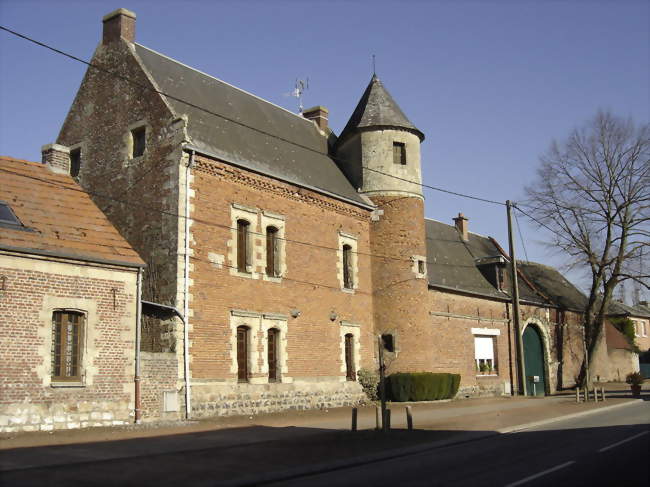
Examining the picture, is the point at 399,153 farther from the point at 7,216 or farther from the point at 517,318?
the point at 7,216

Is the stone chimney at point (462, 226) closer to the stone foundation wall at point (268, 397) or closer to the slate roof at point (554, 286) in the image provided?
the slate roof at point (554, 286)

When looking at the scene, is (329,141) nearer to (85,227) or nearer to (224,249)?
(224,249)

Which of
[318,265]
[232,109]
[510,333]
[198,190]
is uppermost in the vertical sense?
[232,109]

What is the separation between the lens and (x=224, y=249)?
21516 millimetres

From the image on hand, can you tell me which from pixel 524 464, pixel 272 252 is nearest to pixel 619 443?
pixel 524 464

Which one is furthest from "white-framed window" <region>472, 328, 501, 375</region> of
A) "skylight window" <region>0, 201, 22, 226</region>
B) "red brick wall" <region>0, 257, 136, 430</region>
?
"skylight window" <region>0, 201, 22, 226</region>

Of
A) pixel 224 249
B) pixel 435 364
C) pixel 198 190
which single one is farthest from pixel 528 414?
pixel 198 190

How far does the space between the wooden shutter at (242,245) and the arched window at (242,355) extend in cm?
207

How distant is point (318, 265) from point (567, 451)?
1449 centimetres

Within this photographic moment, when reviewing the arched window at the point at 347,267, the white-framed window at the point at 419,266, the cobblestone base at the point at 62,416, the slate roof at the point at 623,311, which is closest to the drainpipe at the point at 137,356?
the cobblestone base at the point at 62,416

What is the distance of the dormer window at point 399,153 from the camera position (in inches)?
1146

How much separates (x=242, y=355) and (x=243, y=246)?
144 inches

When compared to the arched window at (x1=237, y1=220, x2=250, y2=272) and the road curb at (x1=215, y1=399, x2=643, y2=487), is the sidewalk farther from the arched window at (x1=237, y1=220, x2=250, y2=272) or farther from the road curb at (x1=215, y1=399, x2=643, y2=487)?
the arched window at (x1=237, y1=220, x2=250, y2=272)

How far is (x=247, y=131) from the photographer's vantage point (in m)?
25.4
